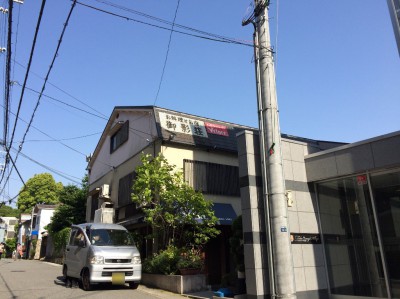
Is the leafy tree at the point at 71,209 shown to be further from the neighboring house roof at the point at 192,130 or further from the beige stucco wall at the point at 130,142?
the neighboring house roof at the point at 192,130

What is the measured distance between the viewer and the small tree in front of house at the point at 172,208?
12156 millimetres

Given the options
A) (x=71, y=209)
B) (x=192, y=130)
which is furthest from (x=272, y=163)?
(x=71, y=209)

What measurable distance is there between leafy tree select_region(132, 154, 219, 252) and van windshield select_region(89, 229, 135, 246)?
999mm

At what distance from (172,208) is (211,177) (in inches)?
146

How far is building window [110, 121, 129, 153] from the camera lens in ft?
64.8

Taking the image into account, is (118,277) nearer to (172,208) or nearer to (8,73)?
(172,208)

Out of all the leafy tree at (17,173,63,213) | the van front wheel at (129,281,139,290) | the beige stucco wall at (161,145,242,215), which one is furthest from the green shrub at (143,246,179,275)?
the leafy tree at (17,173,63,213)

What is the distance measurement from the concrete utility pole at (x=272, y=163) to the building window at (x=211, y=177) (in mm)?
6780

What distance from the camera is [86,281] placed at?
10.6 metres

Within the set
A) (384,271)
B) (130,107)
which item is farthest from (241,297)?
(130,107)

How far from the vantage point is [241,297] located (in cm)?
848

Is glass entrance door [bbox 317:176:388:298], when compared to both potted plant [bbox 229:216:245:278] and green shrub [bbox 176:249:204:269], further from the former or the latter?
green shrub [bbox 176:249:204:269]

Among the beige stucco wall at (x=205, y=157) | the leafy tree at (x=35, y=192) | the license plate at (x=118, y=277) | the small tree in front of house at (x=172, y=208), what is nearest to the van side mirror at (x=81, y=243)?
the license plate at (x=118, y=277)

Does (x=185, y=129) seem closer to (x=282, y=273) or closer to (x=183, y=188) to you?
(x=183, y=188)
